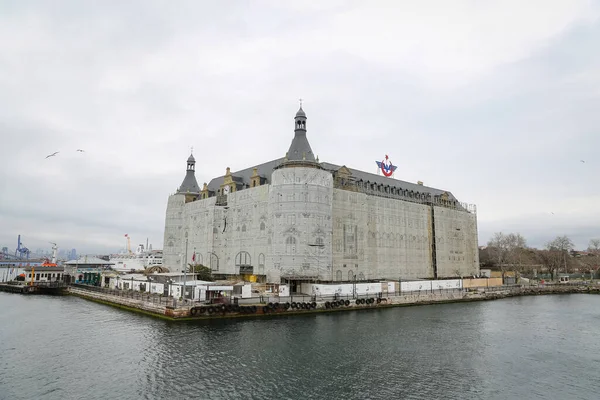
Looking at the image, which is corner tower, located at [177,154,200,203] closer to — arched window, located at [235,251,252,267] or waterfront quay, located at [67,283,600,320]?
arched window, located at [235,251,252,267]

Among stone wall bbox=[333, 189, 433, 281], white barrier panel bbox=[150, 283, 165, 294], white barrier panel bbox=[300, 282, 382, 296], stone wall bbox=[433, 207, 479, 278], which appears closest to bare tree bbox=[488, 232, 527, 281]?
stone wall bbox=[433, 207, 479, 278]

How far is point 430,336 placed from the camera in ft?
159

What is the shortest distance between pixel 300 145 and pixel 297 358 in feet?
174

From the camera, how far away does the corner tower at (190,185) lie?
114812 millimetres

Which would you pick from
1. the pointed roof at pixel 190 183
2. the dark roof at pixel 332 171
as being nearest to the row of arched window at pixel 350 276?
the dark roof at pixel 332 171

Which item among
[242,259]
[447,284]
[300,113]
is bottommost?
[447,284]

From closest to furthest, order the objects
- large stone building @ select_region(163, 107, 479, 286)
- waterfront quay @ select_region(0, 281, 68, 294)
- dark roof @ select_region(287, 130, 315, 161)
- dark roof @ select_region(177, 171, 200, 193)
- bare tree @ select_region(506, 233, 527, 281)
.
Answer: large stone building @ select_region(163, 107, 479, 286) → dark roof @ select_region(287, 130, 315, 161) → waterfront quay @ select_region(0, 281, 68, 294) → dark roof @ select_region(177, 171, 200, 193) → bare tree @ select_region(506, 233, 527, 281)

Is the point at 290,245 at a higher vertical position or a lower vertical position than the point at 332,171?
lower

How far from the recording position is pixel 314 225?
7675 cm

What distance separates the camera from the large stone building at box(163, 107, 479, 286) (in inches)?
3027

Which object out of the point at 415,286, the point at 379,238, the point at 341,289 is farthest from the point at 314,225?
the point at 415,286

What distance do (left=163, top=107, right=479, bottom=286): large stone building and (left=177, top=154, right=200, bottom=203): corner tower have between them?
1.01ft

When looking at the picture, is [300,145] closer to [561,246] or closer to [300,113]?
[300,113]

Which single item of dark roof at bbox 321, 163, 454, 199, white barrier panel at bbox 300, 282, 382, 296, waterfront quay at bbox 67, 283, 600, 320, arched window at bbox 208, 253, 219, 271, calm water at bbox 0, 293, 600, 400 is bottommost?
calm water at bbox 0, 293, 600, 400
